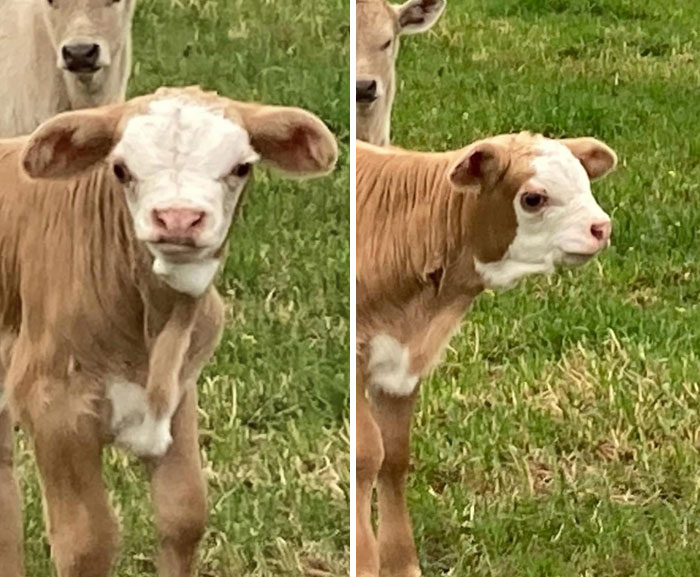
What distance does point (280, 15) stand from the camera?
1.63 meters

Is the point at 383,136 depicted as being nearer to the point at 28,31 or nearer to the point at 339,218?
the point at 339,218

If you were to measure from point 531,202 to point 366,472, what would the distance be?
0.37 meters

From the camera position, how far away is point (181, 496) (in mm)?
1616

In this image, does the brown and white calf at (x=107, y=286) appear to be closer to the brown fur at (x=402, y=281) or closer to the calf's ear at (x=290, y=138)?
the calf's ear at (x=290, y=138)

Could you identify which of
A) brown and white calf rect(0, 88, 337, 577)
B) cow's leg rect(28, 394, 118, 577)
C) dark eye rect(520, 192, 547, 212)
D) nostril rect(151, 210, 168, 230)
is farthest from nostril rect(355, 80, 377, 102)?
cow's leg rect(28, 394, 118, 577)

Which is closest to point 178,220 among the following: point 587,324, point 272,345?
point 272,345

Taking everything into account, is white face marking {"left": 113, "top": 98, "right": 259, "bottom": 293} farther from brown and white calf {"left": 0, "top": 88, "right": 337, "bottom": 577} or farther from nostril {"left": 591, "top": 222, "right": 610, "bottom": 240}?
nostril {"left": 591, "top": 222, "right": 610, "bottom": 240}

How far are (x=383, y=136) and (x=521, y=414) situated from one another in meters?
0.35

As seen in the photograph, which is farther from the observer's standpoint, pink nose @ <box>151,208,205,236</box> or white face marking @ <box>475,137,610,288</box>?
white face marking @ <box>475,137,610,288</box>

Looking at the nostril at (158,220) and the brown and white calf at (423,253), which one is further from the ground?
the nostril at (158,220)

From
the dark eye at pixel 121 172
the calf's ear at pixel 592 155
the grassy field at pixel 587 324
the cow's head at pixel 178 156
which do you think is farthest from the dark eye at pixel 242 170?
the calf's ear at pixel 592 155

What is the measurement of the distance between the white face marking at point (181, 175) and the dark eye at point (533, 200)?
30 cm

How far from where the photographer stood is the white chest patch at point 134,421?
1549mm

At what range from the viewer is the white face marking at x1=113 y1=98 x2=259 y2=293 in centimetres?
144
